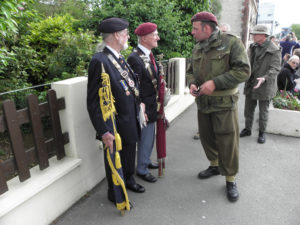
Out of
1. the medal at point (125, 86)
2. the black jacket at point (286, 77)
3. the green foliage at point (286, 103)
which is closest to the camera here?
the medal at point (125, 86)

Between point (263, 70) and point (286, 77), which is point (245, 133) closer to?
point (263, 70)

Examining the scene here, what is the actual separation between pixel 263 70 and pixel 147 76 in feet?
7.72

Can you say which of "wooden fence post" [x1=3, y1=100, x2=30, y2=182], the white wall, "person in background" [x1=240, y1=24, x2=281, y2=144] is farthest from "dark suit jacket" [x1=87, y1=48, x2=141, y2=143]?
"person in background" [x1=240, y1=24, x2=281, y2=144]

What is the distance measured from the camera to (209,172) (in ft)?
10.8

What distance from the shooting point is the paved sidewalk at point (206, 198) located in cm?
253

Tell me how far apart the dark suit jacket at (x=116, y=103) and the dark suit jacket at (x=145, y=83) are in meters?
0.28

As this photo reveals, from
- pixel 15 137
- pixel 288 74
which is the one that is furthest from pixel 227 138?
pixel 288 74

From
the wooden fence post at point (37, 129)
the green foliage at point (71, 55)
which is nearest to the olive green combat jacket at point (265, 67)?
the green foliage at point (71, 55)

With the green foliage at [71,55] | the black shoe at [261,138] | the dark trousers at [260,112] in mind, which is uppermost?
the green foliage at [71,55]

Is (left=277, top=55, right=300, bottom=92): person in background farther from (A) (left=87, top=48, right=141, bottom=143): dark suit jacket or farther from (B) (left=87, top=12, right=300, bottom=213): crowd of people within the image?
(A) (left=87, top=48, right=141, bottom=143): dark suit jacket

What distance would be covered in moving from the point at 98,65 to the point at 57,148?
1.03m

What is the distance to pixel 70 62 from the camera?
419cm

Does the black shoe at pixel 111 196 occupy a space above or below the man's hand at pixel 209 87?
below

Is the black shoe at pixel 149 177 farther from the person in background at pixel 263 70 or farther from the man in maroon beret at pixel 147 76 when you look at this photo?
the person in background at pixel 263 70
